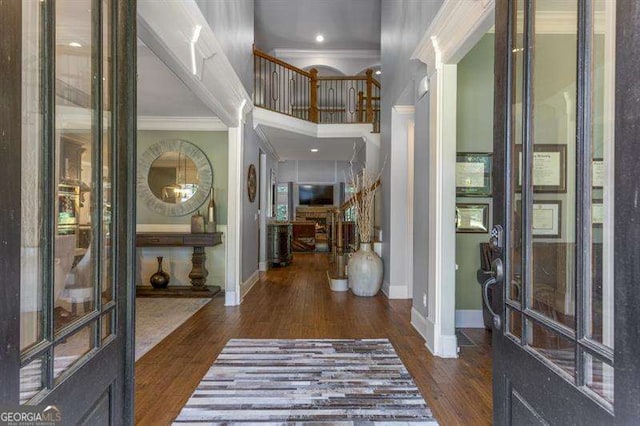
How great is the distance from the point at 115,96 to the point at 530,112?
138 centimetres

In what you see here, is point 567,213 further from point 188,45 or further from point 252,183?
point 252,183

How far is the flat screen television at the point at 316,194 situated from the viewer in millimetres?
12391

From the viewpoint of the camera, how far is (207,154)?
5617 mm

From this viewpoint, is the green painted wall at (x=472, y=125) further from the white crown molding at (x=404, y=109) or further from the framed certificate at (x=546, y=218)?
the framed certificate at (x=546, y=218)

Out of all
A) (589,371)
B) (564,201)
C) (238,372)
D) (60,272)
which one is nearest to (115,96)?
(60,272)

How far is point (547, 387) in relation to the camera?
1.01 m

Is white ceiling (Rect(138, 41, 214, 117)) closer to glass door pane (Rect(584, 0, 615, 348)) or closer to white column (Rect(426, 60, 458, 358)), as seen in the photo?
white column (Rect(426, 60, 458, 358))

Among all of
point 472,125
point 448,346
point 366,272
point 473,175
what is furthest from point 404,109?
point 448,346

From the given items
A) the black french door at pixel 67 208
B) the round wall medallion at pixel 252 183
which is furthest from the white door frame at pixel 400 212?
the black french door at pixel 67 208

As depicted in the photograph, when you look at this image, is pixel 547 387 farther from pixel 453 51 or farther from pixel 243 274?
pixel 243 274

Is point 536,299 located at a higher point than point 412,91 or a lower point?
lower

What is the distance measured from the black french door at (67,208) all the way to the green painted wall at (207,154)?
4.37 metres

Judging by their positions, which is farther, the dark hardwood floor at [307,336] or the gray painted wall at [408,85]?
the gray painted wall at [408,85]

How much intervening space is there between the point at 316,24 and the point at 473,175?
5.35 metres
